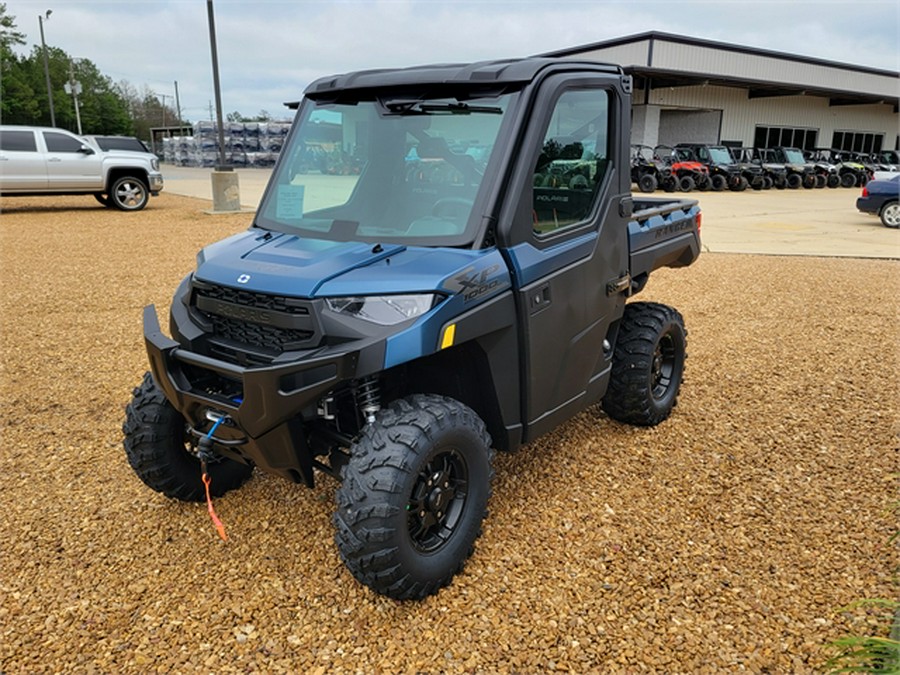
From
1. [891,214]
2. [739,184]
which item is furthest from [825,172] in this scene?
[891,214]

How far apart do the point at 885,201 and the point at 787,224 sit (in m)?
2.06

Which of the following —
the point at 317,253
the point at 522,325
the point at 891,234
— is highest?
the point at 317,253

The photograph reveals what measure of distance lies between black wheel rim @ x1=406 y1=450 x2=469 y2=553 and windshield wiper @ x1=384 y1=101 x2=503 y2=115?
1467 millimetres

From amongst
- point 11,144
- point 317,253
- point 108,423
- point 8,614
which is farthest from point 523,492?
point 11,144

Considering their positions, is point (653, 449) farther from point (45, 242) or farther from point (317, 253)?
point (45, 242)

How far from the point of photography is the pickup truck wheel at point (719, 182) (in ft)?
79.5

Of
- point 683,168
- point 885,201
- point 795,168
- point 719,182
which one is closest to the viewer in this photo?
point 885,201

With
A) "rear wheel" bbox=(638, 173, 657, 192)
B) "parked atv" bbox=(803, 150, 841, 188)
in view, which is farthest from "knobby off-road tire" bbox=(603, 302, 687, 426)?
"parked atv" bbox=(803, 150, 841, 188)

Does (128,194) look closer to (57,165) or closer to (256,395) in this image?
(57,165)

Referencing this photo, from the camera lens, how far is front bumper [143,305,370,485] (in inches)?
94.9

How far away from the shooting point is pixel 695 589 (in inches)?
111

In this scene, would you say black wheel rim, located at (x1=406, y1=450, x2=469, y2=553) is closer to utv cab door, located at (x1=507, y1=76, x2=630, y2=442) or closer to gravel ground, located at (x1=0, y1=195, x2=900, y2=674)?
gravel ground, located at (x1=0, y1=195, x2=900, y2=674)

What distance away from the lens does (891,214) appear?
15.4 m

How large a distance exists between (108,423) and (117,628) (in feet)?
7.05
